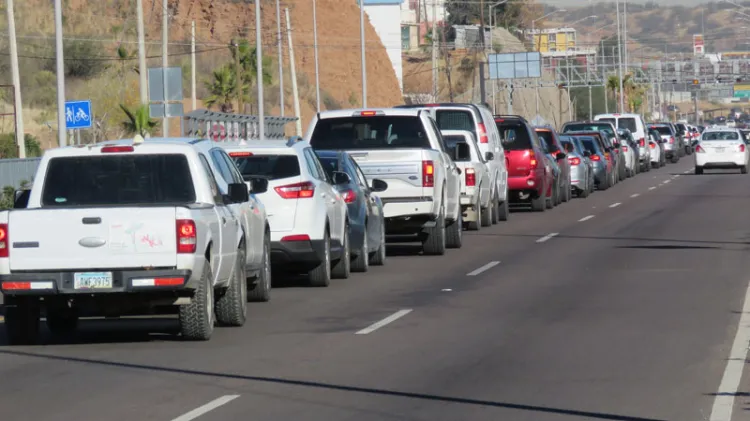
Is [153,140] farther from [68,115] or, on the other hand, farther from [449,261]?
[68,115]

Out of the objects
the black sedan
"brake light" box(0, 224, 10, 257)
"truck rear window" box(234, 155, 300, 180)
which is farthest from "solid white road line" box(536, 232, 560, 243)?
"brake light" box(0, 224, 10, 257)

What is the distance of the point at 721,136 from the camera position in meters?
56.7

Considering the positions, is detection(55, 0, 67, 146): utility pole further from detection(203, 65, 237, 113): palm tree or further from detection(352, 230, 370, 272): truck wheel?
detection(203, 65, 237, 113): palm tree

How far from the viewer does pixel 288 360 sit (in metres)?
12.7

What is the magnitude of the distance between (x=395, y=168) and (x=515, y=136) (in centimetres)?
1318

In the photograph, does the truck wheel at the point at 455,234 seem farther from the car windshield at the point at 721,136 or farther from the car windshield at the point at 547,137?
the car windshield at the point at 721,136

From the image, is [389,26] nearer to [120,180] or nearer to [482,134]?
[482,134]

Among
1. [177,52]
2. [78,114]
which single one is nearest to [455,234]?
[78,114]

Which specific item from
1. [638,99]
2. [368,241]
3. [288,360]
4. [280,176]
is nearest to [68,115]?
[368,241]

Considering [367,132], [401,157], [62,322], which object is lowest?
[62,322]

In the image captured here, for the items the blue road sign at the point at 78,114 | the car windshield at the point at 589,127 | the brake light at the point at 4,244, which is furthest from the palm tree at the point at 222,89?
the brake light at the point at 4,244

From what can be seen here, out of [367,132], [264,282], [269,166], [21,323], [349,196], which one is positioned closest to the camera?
[21,323]

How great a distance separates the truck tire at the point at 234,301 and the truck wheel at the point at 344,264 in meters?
4.73

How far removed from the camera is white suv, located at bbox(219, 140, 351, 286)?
1845 cm
